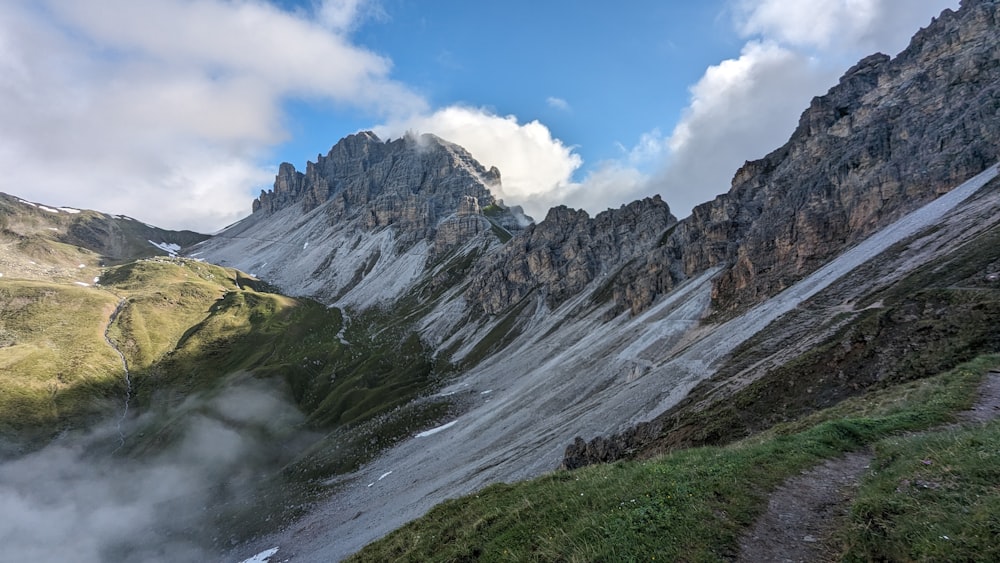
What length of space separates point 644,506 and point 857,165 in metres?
112

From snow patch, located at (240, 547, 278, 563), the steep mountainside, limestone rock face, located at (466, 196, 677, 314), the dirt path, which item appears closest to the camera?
the dirt path

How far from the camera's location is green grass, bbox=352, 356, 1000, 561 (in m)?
11.0

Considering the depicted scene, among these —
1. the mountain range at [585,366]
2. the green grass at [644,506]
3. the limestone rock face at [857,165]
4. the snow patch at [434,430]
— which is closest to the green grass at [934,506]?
the mountain range at [585,366]

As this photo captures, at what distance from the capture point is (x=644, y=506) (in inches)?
495

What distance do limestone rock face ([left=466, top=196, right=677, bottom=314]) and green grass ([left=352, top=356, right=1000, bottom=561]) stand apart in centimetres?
13414

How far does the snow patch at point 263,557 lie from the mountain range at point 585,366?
2156 mm

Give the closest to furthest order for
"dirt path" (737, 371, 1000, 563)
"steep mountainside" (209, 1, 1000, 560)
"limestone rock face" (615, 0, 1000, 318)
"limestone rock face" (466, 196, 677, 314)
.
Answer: "dirt path" (737, 371, 1000, 563), "steep mountainside" (209, 1, 1000, 560), "limestone rock face" (615, 0, 1000, 318), "limestone rock face" (466, 196, 677, 314)

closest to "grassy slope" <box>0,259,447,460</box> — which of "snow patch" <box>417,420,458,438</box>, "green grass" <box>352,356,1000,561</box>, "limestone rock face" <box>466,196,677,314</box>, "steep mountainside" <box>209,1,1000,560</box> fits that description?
"snow patch" <box>417,420,458,438</box>

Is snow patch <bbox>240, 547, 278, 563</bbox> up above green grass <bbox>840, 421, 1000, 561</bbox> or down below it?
below

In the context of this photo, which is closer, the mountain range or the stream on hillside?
the mountain range

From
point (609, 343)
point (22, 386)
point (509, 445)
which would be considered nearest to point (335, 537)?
point (509, 445)

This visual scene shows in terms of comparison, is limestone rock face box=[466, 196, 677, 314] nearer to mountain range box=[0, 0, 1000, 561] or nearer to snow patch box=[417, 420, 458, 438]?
mountain range box=[0, 0, 1000, 561]

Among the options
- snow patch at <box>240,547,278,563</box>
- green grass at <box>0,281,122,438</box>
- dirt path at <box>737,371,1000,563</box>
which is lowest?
snow patch at <box>240,547,278,563</box>

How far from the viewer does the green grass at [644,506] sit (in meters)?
11.0
